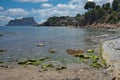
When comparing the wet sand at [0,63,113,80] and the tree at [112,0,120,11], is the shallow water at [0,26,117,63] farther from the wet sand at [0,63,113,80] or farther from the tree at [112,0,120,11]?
the tree at [112,0,120,11]

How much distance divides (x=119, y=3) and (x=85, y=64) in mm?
171273

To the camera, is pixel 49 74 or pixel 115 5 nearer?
pixel 49 74

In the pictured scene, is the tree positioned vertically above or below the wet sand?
above

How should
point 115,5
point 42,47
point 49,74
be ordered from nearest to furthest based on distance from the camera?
point 49,74, point 42,47, point 115,5

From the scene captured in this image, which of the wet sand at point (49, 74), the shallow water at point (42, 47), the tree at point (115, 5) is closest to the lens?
the wet sand at point (49, 74)

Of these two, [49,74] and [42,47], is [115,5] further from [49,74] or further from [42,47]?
[49,74]

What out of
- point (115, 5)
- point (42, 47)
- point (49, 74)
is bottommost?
point (42, 47)

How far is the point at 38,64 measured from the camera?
27156 mm

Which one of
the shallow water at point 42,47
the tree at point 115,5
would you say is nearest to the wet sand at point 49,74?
the shallow water at point 42,47

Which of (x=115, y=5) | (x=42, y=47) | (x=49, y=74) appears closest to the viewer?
(x=49, y=74)

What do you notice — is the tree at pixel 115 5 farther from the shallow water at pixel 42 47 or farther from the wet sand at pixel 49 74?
the wet sand at pixel 49 74

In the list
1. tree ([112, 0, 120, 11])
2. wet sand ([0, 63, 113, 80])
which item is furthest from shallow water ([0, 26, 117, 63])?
tree ([112, 0, 120, 11])

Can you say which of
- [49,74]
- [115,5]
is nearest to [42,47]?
[49,74]

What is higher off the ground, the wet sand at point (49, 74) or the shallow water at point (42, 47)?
the wet sand at point (49, 74)
